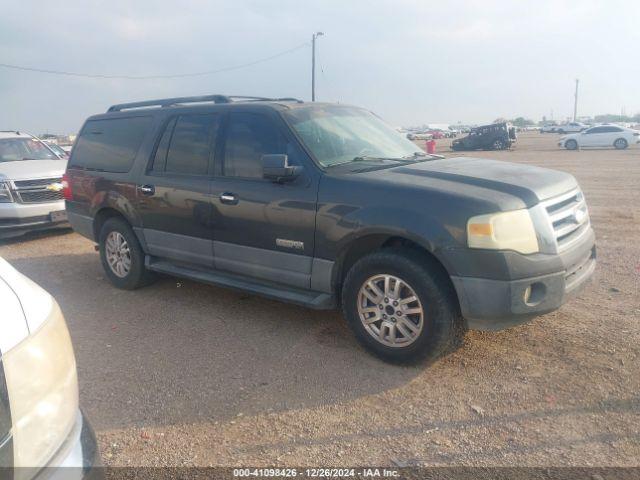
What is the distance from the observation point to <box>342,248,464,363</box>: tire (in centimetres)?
360

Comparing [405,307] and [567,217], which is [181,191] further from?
[567,217]

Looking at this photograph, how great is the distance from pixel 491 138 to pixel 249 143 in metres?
31.6

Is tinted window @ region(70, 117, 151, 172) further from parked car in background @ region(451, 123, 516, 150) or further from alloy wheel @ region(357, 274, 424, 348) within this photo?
parked car in background @ region(451, 123, 516, 150)

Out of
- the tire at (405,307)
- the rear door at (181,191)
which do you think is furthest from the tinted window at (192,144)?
the tire at (405,307)

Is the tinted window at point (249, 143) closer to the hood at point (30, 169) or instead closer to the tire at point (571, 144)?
the hood at point (30, 169)

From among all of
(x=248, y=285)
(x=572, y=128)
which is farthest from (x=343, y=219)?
(x=572, y=128)

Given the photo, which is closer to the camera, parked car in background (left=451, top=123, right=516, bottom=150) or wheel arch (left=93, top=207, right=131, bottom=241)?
wheel arch (left=93, top=207, right=131, bottom=241)

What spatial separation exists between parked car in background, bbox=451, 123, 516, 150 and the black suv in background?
30461 mm

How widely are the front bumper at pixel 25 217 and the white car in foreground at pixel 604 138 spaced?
30.5 m

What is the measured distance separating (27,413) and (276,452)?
162cm

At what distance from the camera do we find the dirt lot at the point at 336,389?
294cm

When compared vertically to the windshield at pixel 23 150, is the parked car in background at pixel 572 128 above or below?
above

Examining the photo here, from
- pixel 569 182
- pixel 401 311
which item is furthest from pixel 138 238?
pixel 569 182

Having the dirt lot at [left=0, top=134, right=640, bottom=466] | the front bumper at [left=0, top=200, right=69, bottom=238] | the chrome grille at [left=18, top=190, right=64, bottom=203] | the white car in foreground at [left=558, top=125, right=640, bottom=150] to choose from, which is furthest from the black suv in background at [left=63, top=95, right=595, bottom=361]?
the white car in foreground at [left=558, top=125, right=640, bottom=150]
